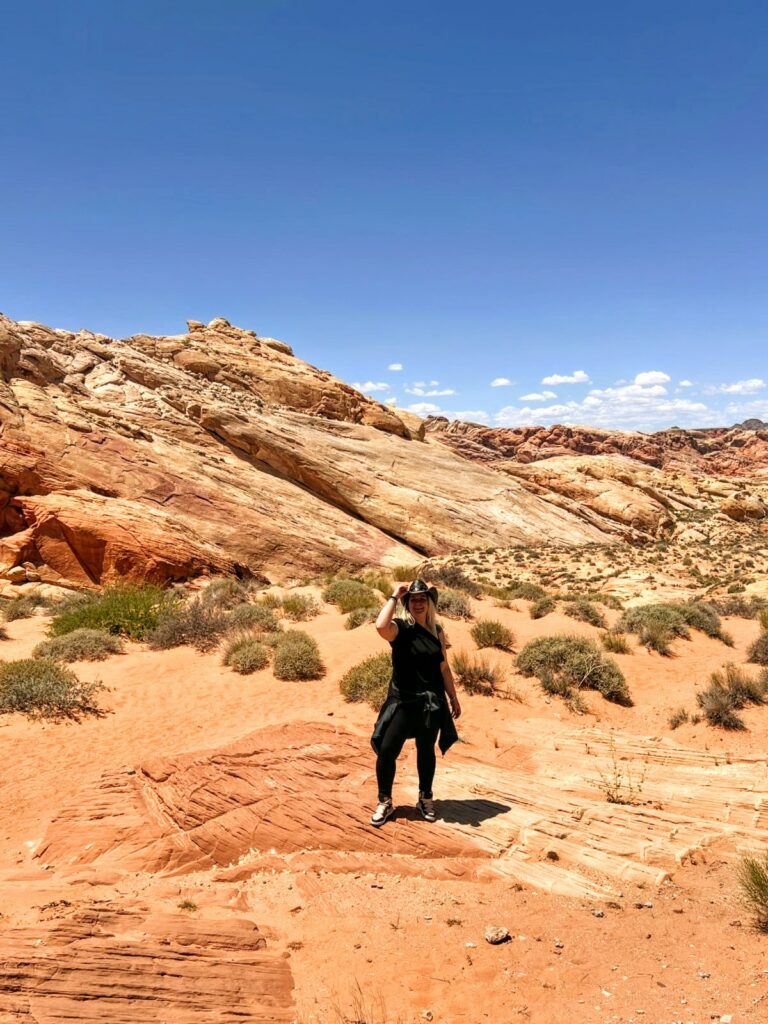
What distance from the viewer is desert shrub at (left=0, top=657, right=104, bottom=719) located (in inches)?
341

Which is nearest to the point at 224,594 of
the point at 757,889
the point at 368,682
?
the point at 368,682

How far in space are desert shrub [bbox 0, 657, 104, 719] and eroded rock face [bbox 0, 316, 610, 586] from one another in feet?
32.1

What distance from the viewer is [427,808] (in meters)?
5.29

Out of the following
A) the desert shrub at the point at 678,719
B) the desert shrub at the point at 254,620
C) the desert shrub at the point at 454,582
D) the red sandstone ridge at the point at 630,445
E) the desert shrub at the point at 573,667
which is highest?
the red sandstone ridge at the point at 630,445

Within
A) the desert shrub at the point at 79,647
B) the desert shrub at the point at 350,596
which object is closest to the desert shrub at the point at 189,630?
the desert shrub at the point at 79,647

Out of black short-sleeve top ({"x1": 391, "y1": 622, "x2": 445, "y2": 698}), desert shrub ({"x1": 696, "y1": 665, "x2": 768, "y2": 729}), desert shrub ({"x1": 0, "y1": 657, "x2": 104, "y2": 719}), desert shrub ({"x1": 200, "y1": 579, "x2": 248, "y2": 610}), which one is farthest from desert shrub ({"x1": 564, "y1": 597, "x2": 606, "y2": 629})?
desert shrub ({"x1": 0, "y1": 657, "x2": 104, "y2": 719})

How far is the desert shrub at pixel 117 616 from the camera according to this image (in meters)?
13.2

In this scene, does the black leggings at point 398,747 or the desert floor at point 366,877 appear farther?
the black leggings at point 398,747

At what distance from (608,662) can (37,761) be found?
360 inches

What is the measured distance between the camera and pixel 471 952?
147 inches

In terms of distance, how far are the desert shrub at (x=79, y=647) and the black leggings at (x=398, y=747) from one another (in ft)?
27.8

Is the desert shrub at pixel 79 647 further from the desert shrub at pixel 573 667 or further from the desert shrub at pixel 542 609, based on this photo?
the desert shrub at pixel 542 609

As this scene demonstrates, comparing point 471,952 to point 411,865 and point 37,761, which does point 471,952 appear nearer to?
point 411,865

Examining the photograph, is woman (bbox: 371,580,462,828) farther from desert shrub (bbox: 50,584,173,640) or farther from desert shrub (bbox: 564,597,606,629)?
desert shrub (bbox: 564,597,606,629)
